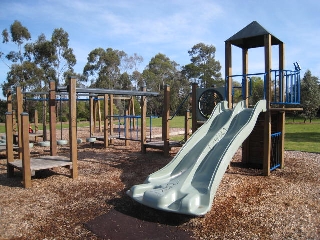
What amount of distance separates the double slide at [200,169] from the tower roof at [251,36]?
70.4 inches

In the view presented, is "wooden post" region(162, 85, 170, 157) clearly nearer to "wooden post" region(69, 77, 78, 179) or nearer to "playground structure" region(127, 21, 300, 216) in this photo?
"playground structure" region(127, 21, 300, 216)

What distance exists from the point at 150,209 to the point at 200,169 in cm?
122

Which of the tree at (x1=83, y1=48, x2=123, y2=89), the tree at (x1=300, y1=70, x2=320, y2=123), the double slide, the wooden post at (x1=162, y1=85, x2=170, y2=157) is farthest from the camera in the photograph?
the tree at (x1=83, y1=48, x2=123, y2=89)

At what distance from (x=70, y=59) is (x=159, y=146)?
3168cm

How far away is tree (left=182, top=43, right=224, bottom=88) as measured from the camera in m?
58.2

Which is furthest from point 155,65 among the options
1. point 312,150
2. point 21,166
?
point 21,166

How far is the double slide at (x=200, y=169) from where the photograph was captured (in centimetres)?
443

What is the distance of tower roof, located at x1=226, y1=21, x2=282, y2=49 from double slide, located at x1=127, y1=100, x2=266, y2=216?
1787mm

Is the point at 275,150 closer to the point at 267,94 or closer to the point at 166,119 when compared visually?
the point at 267,94

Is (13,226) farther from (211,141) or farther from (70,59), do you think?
(70,59)

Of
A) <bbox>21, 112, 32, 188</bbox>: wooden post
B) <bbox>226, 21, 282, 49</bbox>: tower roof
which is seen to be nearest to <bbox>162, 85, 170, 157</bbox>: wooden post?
<bbox>226, 21, 282, 49</bbox>: tower roof

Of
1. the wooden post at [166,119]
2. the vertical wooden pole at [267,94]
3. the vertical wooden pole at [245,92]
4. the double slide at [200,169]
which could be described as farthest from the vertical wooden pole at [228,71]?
the wooden post at [166,119]

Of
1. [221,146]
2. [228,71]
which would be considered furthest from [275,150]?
[221,146]

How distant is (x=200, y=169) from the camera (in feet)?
17.7
